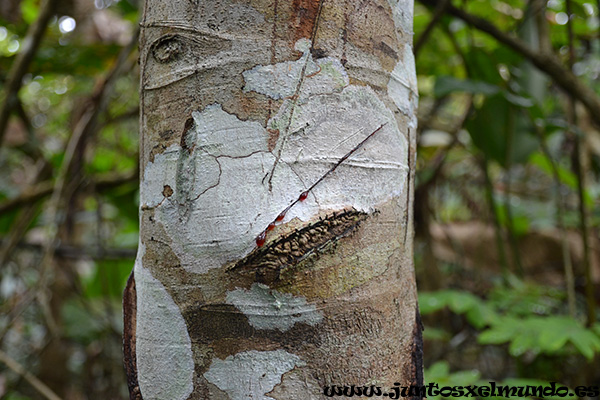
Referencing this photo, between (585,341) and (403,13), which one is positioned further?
(585,341)

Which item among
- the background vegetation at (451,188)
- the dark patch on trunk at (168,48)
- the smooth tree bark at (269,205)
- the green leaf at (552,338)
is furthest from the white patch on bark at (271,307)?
the green leaf at (552,338)

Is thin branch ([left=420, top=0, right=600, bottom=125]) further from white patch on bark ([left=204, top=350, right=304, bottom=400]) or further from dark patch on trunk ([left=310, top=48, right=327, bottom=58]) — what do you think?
white patch on bark ([left=204, top=350, right=304, bottom=400])

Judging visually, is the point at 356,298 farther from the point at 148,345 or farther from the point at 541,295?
the point at 541,295

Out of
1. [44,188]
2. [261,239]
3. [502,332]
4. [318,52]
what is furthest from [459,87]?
[44,188]

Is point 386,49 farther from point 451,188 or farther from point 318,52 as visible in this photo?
point 451,188

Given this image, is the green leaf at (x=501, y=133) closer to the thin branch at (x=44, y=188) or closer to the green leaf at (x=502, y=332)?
the green leaf at (x=502, y=332)

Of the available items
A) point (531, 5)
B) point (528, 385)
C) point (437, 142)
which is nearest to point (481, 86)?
point (531, 5)
